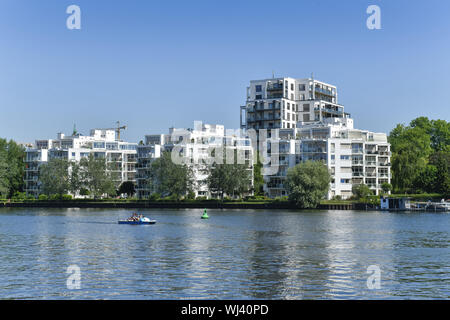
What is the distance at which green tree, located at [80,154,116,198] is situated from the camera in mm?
193750

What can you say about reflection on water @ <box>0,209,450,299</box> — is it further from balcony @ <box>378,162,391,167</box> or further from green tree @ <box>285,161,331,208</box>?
balcony @ <box>378,162,391,167</box>

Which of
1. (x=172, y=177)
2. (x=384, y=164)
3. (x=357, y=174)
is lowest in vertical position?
(x=172, y=177)

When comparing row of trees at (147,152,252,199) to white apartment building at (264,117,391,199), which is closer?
row of trees at (147,152,252,199)

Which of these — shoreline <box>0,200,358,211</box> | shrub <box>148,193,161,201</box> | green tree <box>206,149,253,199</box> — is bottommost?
shoreline <box>0,200,358,211</box>

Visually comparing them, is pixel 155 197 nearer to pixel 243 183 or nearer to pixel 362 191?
pixel 243 183

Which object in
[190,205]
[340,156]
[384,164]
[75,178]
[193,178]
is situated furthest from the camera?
[75,178]

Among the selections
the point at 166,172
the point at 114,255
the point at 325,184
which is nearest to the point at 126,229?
the point at 114,255

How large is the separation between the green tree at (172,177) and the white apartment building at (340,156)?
2664cm

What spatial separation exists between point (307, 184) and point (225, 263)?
107223 millimetres

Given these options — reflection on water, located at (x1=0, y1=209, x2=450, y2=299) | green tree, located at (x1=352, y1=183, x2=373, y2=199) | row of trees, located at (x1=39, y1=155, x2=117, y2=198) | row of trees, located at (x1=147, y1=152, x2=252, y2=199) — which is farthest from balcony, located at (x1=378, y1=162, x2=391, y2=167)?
reflection on water, located at (x1=0, y1=209, x2=450, y2=299)

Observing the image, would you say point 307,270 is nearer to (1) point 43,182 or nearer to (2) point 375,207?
(2) point 375,207

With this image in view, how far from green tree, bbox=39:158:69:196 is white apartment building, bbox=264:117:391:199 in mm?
64662

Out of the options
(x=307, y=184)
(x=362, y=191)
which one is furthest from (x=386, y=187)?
(x=307, y=184)

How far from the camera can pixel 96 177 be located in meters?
194
